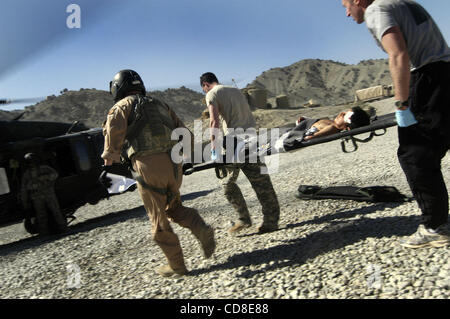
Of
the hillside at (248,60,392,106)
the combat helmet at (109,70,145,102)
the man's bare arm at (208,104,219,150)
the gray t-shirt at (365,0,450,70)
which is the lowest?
the man's bare arm at (208,104,219,150)

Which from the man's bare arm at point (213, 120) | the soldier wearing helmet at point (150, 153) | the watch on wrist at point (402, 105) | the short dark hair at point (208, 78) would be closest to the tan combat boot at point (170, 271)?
the soldier wearing helmet at point (150, 153)

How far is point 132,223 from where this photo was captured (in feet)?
23.6

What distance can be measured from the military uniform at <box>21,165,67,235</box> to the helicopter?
453 millimetres

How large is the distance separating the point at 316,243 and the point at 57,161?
7.16m

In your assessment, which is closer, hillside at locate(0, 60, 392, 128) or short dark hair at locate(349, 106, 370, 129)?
short dark hair at locate(349, 106, 370, 129)

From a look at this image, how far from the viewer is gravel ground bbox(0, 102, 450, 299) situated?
2986 mm

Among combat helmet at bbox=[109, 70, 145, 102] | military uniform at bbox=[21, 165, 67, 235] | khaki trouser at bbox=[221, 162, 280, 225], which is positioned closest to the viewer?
combat helmet at bbox=[109, 70, 145, 102]

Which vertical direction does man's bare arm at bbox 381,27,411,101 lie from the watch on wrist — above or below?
above

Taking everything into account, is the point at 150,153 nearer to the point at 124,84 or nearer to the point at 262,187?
the point at 124,84

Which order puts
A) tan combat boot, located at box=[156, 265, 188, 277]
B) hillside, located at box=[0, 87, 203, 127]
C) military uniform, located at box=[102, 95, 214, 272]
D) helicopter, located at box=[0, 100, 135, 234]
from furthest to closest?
hillside, located at box=[0, 87, 203, 127] → helicopter, located at box=[0, 100, 135, 234] → tan combat boot, located at box=[156, 265, 188, 277] → military uniform, located at box=[102, 95, 214, 272]

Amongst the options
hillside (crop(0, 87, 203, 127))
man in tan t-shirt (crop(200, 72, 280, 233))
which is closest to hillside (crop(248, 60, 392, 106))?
hillside (crop(0, 87, 203, 127))

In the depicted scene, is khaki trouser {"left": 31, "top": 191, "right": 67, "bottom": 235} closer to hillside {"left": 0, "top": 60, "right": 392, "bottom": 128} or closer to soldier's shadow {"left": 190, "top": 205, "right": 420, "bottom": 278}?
soldier's shadow {"left": 190, "top": 205, "right": 420, "bottom": 278}
